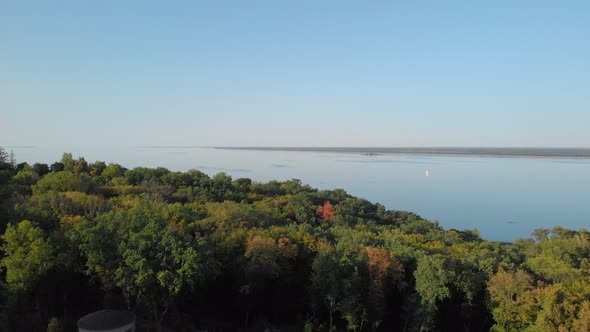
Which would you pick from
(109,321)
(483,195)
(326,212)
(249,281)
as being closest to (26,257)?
(109,321)

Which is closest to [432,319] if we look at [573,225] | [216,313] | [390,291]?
[390,291]

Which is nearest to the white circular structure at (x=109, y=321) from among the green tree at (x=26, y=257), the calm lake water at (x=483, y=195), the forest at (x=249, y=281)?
the forest at (x=249, y=281)

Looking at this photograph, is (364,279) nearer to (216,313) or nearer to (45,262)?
(216,313)

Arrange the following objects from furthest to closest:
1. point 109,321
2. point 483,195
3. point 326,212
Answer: point 483,195 → point 326,212 → point 109,321

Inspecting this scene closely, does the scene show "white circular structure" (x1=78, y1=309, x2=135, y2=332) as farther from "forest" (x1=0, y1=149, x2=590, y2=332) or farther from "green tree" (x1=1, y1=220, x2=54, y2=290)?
"green tree" (x1=1, y1=220, x2=54, y2=290)

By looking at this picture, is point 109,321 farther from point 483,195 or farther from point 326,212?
point 483,195

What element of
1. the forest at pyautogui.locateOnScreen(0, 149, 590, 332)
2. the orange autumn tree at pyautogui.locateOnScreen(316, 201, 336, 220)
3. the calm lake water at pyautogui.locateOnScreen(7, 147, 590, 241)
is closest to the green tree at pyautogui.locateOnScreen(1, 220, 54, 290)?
the forest at pyautogui.locateOnScreen(0, 149, 590, 332)

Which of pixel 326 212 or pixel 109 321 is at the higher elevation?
pixel 326 212

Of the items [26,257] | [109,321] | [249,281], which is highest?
[26,257]
